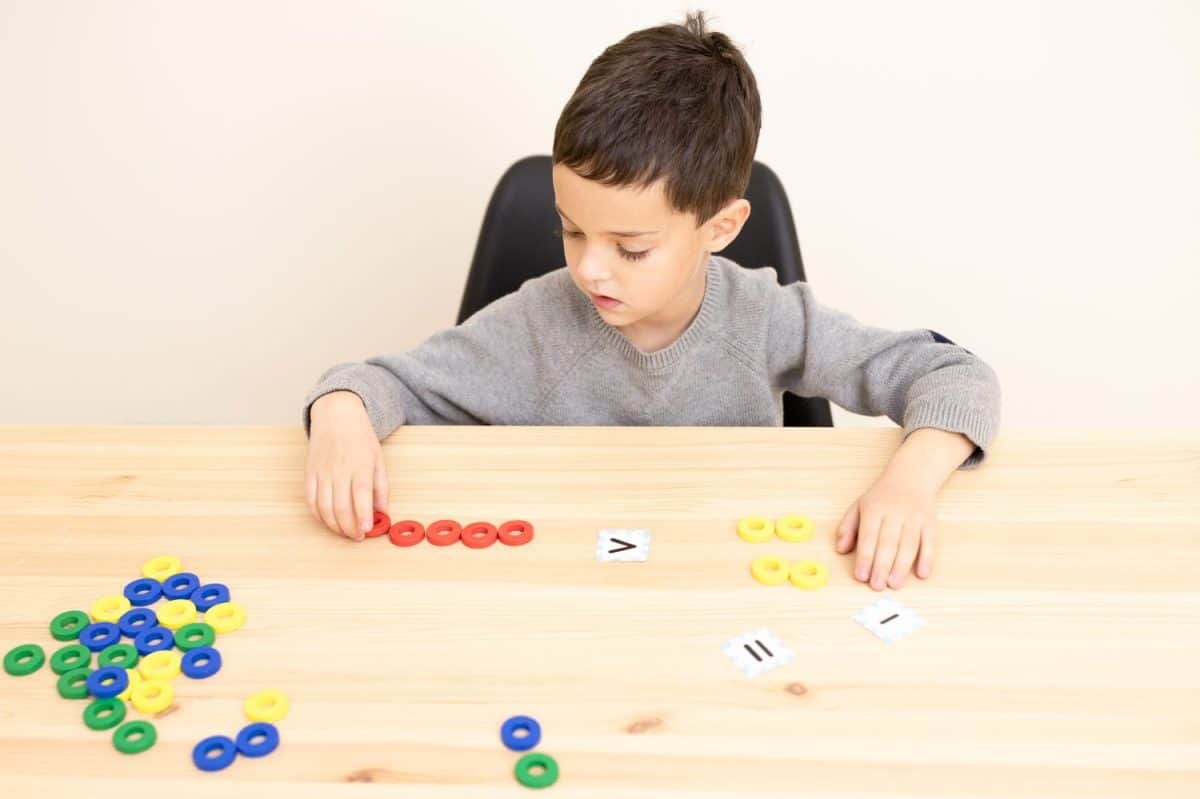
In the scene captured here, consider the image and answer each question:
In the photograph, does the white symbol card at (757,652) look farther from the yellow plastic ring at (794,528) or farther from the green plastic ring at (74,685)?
the green plastic ring at (74,685)

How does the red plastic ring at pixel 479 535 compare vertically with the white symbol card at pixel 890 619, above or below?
below

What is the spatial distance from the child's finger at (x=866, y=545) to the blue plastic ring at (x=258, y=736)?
44 cm

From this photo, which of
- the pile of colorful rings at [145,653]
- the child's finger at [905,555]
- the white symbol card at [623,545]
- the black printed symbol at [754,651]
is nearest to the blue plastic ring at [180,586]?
the pile of colorful rings at [145,653]

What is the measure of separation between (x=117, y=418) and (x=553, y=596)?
1.84 meters

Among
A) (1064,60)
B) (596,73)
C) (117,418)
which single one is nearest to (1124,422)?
(1064,60)

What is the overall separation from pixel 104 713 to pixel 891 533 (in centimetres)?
58

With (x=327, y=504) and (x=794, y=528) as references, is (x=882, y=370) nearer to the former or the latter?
(x=794, y=528)

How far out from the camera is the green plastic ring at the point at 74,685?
735mm

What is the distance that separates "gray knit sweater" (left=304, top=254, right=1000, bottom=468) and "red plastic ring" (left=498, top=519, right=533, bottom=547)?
353mm

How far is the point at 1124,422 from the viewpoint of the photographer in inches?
88.3

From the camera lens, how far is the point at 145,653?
2.58 feet

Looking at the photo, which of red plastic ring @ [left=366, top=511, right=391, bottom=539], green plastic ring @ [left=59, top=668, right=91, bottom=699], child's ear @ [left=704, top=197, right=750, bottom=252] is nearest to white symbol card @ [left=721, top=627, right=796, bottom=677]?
red plastic ring @ [left=366, top=511, right=391, bottom=539]

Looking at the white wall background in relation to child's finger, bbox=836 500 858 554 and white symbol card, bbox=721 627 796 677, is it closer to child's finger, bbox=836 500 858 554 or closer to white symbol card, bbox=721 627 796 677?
child's finger, bbox=836 500 858 554

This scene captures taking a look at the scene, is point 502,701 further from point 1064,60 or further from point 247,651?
point 1064,60
